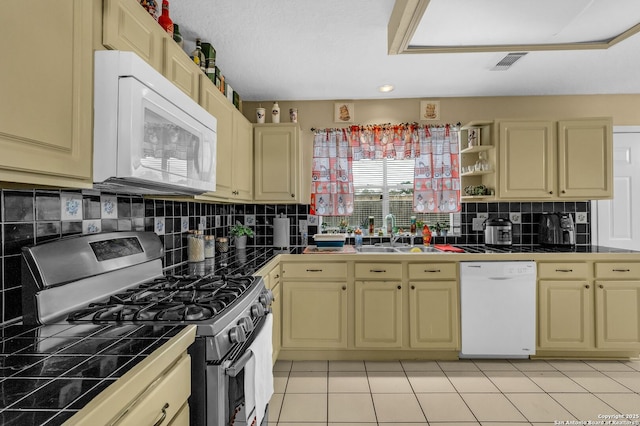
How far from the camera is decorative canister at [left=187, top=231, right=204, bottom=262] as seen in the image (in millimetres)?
2521

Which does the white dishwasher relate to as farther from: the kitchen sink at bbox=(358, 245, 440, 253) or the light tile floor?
the kitchen sink at bbox=(358, 245, 440, 253)

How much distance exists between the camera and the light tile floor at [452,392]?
214 centimetres

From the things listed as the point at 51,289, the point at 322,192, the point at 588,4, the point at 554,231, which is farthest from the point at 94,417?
the point at 554,231

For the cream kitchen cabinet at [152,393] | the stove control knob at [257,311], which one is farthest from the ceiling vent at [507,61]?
the cream kitchen cabinet at [152,393]

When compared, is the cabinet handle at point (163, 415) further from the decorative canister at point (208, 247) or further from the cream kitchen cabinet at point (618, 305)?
the cream kitchen cabinet at point (618, 305)

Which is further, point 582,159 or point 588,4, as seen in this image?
point 582,159

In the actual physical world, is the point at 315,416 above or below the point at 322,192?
below

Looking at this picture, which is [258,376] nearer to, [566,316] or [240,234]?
[240,234]

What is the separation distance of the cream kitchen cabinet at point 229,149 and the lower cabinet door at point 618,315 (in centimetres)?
285

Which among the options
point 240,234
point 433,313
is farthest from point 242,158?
point 433,313

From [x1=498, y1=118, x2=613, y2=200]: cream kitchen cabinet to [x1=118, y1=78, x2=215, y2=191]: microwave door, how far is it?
256cm

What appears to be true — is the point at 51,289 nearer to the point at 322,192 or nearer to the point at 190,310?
the point at 190,310

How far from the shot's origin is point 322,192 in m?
3.61

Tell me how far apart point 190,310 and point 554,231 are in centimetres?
313
